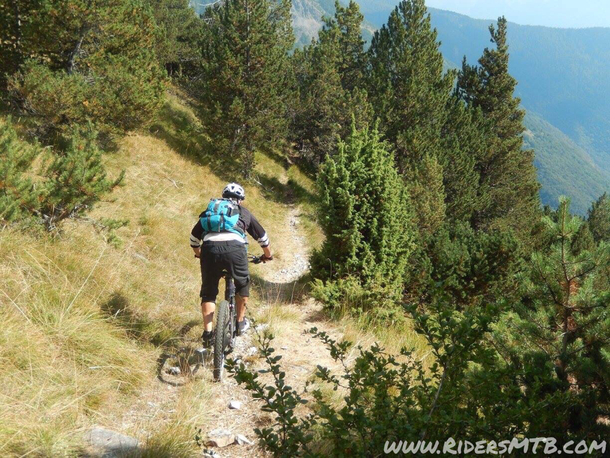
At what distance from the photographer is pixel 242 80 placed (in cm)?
1535

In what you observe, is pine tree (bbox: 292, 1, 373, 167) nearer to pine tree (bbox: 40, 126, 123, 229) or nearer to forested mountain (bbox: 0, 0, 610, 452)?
forested mountain (bbox: 0, 0, 610, 452)

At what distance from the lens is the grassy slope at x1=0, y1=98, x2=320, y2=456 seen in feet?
9.53

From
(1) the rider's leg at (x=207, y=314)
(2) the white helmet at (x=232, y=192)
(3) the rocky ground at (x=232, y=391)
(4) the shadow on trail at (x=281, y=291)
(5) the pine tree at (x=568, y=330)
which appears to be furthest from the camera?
(4) the shadow on trail at (x=281, y=291)

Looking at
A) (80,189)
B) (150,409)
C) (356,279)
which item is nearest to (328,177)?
(356,279)

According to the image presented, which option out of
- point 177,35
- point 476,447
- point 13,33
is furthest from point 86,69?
point 177,35

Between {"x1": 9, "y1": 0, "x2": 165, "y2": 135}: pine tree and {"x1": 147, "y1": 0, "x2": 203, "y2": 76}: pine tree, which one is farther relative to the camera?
{"x1": 147, "y1": 0, "x2": 203, "y2": 76}: pine tree

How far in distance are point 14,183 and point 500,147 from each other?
905 inches

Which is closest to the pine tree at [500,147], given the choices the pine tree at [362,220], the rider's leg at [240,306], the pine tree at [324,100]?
the pine tree at [324,100]

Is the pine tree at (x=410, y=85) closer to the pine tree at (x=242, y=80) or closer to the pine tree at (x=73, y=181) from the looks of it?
the pine tree at (x=242, y=80)

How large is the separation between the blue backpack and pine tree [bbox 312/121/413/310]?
3.09 m

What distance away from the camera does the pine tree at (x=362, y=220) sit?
7.18 metres

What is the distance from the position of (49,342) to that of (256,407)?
6.32 ft

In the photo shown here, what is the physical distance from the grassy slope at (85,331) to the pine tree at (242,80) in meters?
8.45

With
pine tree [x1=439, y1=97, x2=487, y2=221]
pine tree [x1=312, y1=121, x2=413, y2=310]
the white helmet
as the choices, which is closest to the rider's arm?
the white helmet
